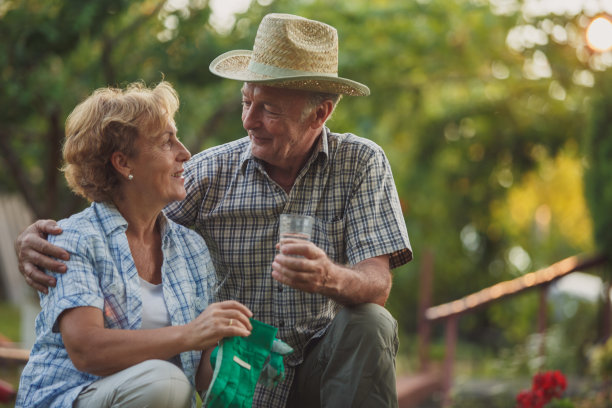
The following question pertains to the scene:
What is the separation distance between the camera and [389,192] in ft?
10.6

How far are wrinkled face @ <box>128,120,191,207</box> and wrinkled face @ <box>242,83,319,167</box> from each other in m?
0.43

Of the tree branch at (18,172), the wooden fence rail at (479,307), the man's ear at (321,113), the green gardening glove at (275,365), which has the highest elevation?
the man's ear at (321,113)

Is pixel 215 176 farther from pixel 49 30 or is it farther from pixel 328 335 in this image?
pixel 49 30

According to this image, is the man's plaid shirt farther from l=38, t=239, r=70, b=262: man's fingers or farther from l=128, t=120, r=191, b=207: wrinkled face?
l=38, t=239, r=70, b=262: man's fingers

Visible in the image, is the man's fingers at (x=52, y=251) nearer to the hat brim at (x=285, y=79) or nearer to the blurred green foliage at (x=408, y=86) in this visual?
the hat brim at (x=285, y=79)

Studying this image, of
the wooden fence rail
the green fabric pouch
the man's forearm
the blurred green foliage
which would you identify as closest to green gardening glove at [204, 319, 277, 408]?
the green fabric pouch

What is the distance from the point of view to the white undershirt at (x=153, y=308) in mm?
2717

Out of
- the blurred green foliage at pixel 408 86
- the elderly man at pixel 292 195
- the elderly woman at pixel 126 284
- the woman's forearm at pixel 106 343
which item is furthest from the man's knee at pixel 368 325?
the blurred green foliage at pixel 408 86

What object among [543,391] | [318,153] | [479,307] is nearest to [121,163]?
[318,153]

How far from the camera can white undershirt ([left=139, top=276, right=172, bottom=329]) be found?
8.91ft

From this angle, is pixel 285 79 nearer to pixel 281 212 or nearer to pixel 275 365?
pixel 281 212

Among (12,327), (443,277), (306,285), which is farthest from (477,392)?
(12,327)

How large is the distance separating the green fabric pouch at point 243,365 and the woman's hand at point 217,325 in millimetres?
59

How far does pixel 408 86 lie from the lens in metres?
8.11
